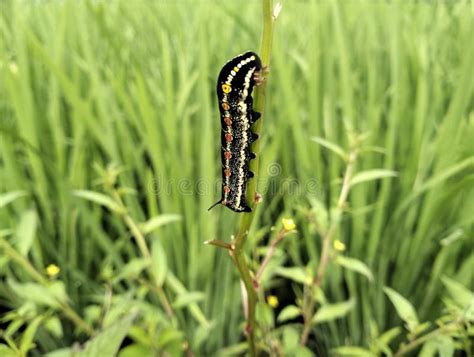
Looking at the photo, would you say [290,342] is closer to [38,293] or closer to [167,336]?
[167,336]

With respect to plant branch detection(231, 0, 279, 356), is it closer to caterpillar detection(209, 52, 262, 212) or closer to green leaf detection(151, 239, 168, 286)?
caterpillar detection(209, 52, 262, 212)

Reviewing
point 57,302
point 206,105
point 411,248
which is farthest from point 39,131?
point 411,248

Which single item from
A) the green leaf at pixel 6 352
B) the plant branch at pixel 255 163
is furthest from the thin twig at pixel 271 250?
the green leaf at pixel 6 352

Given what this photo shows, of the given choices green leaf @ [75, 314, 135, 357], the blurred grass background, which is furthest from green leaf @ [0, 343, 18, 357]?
the blurred grass background

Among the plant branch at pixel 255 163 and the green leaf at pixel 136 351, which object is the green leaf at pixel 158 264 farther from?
the plant branch at pixel 255 163

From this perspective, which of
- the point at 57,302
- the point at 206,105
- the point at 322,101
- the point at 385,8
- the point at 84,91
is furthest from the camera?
the point at 385,8

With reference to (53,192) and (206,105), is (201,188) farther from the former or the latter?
(53,192)
